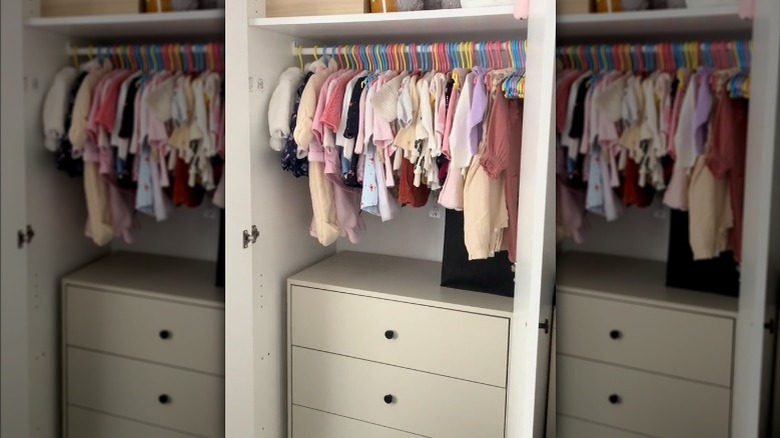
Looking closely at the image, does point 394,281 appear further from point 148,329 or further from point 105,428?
point 105,428

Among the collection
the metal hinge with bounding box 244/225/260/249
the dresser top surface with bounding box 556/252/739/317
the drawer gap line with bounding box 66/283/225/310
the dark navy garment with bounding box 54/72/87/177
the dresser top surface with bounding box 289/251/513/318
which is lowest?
the drawer gap line with bounding box 66/283/225/310

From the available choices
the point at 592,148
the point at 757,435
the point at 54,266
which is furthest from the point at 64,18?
the point at 757,435

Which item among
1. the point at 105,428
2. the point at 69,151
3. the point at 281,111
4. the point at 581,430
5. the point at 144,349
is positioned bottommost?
the point at 105,428

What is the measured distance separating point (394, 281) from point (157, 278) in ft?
2.20

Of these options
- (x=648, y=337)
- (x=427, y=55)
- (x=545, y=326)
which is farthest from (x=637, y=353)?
(x=427, y=55)

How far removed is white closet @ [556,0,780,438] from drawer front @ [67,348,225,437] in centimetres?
118

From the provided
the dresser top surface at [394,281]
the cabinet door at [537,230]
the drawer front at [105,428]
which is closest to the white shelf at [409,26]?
the cabinet door at [537,230]

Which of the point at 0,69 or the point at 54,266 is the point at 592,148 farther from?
the point at 54,266

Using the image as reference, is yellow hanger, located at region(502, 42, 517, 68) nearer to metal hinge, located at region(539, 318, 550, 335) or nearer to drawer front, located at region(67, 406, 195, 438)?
metal hinge, located at region(539, 318, 550, 335)

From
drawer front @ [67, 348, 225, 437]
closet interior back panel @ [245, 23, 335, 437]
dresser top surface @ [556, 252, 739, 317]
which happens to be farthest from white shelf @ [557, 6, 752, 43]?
drawer front @ [67, 348, 225, 437]

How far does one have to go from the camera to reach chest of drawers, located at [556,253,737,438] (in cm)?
80

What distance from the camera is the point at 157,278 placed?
68.3 inches

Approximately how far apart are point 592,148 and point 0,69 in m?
1.20

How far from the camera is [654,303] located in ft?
2.75
